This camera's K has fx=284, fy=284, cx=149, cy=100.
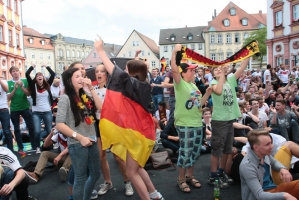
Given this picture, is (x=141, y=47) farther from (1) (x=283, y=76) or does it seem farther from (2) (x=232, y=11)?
(1) (x=283, y=76)

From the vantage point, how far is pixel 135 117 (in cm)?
309

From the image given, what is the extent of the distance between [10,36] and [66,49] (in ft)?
158

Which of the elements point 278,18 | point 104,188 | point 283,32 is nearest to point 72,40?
point 278,18

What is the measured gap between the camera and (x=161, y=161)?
217 inches

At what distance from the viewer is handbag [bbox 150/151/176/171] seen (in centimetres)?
545

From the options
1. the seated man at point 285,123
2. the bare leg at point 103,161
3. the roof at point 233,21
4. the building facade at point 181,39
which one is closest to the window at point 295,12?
the seated man at point 285,123

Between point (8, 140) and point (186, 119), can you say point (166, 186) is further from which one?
point (8, 140)

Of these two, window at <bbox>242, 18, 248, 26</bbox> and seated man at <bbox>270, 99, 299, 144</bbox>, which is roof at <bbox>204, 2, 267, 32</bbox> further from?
seated man at <bbox>270, 99, 299, 144</bbox>

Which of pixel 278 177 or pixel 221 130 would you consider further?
pixel 221 130

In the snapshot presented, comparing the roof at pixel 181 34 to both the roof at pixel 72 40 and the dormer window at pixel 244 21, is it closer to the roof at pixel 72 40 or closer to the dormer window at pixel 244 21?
the dormer window at pixel 244 21

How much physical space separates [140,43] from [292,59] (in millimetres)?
36465

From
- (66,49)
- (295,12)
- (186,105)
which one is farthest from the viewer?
(66,49)

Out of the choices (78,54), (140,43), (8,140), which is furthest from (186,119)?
(78,54)

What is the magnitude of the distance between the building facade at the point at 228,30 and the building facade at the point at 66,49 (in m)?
33.7
